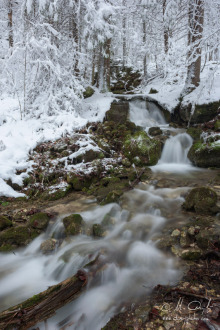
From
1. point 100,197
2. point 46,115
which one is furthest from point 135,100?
point 100,197

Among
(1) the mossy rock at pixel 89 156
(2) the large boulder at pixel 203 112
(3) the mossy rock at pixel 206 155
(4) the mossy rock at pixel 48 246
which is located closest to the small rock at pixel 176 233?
(4) the mossy rock at pixel 48 246

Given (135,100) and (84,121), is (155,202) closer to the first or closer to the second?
(84,121)

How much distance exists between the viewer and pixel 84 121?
9242mm

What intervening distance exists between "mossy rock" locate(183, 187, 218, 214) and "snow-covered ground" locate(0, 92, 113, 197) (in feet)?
15.7

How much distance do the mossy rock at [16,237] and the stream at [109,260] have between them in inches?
6.1

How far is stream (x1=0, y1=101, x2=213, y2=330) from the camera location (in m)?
2.74

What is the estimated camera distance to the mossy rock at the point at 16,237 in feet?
14.1

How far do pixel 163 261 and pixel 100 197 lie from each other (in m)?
2.80

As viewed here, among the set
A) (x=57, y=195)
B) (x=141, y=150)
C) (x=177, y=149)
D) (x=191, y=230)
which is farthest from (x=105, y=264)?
(x=177, y=149)

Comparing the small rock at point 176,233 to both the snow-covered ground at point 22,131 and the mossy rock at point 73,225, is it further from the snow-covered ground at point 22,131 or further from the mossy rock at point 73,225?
the snow-covered ground at point 22,131

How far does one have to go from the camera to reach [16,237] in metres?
4.36

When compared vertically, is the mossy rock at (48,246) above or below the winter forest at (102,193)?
below

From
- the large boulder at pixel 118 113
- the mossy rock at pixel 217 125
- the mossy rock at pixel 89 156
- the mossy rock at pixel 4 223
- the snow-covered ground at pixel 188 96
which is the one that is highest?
the snow-covered ground at pixel 188 96

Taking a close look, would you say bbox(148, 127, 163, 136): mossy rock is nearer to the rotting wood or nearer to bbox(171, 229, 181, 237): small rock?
bbox(171, 229, 181, 237): small rock
